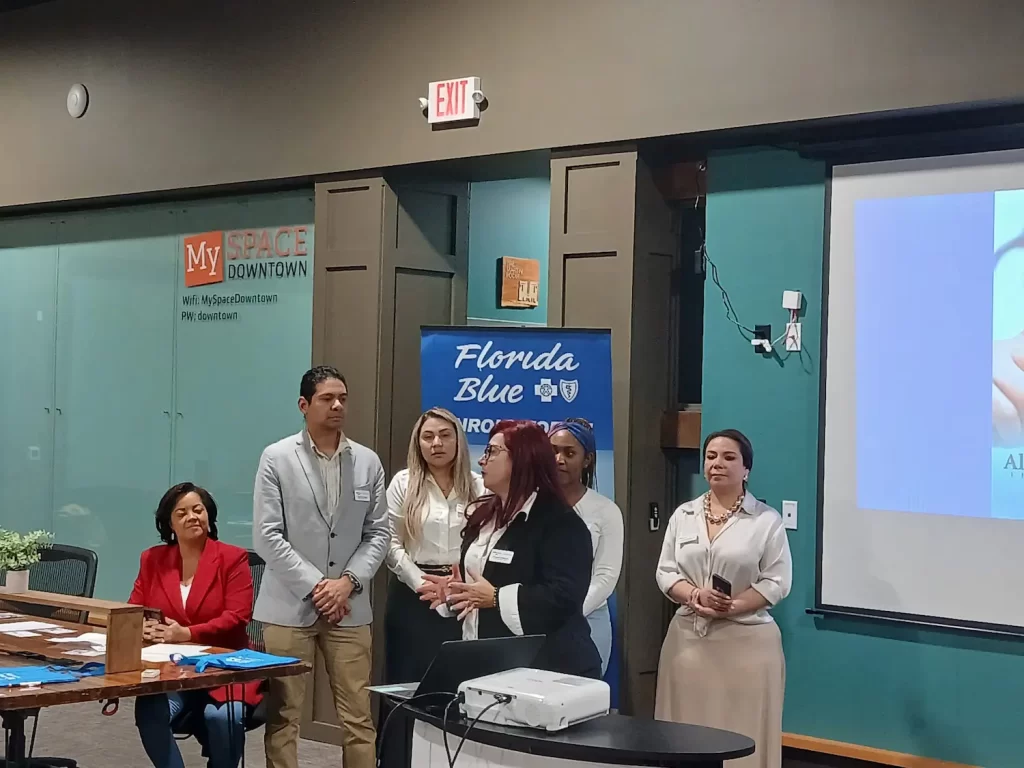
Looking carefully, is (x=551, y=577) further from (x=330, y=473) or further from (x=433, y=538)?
(x=330, y=473)

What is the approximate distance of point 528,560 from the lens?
376 centimetres

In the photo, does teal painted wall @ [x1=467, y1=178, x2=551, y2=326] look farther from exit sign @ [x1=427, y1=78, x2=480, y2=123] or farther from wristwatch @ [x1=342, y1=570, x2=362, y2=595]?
wristwatch @ [x1=342, y1=570, x2=362, y2=595]

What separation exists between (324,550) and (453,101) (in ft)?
6.78

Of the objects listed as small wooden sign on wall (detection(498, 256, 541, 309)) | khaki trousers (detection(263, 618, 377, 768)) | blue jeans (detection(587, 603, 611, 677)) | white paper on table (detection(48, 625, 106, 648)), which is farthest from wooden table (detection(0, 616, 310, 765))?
small wooden sign on wall (detection(498, 256, 541, 309))

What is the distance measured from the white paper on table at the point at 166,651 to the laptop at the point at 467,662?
763 mm

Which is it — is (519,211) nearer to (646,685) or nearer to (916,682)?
(646,685)

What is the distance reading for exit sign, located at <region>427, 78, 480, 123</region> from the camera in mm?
5277

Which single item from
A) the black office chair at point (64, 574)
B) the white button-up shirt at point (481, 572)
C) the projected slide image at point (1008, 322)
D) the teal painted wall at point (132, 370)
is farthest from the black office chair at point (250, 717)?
the projected slide image at point (1008, 322)

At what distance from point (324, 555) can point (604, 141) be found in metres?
1.93

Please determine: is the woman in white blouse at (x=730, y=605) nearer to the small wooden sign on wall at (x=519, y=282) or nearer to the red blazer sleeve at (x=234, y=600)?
the red blazer sleeve at (x=234, y=600)

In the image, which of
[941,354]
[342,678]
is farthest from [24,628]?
[941,354]

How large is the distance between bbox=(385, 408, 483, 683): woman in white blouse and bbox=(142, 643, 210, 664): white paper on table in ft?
3.12

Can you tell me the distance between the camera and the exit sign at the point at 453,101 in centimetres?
528

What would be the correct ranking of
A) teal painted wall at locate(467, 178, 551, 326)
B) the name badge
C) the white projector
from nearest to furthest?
the white projector < the name badge < teal painted wall at locate(467, 178, 551, 326)
